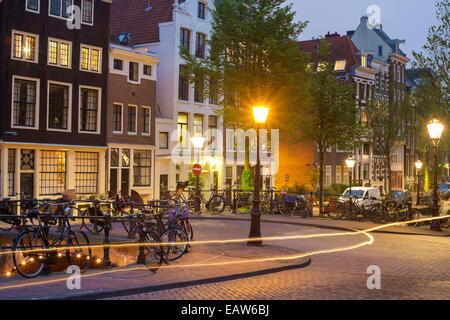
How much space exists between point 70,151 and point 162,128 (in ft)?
28.6

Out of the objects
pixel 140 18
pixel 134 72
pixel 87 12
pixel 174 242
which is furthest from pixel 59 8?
pixel 174 242

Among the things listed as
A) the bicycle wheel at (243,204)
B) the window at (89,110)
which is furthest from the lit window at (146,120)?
the bicycle wheel at (243,204)

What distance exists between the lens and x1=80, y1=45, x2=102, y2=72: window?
1302 inches

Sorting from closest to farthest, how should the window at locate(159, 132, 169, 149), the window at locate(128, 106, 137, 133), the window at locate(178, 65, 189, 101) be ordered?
the window at locate(128, 106, 137, 133) < the window at locate(159, 132, 169, 149) < the window at locate(178, 65, 189, 101)

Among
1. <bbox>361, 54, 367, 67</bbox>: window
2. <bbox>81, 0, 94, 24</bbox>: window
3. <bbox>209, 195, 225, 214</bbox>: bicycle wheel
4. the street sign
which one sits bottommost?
<bbox>209, 195, 225, 214</bbox>: bicycle wheel

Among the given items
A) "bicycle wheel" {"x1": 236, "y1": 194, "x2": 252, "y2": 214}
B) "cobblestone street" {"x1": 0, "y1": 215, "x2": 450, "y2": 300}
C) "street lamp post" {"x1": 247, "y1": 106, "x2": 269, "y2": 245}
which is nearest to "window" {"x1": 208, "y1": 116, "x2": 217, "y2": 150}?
"bicycle wheel" {"x1": 236, "y1": 194, "x2": 252, "y2": 214}

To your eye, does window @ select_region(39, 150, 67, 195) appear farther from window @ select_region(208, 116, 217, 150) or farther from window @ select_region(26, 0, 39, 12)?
window @ select_region(208, 116, 217, 150)

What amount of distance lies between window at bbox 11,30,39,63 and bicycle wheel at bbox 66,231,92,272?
20.4m

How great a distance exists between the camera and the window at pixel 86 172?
3312 cm

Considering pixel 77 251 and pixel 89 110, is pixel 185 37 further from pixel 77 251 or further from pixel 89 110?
pixel 77 251

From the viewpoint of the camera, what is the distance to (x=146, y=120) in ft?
125

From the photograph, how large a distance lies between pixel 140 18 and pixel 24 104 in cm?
1573
